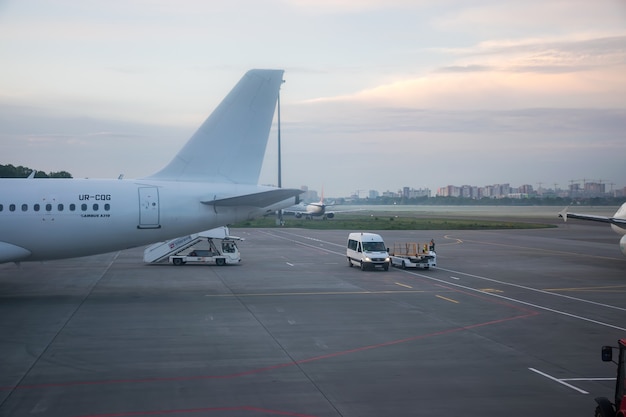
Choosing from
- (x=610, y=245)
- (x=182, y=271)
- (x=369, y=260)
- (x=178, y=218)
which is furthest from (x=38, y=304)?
(x=610, y=245)

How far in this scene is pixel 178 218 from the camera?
98.6 feet

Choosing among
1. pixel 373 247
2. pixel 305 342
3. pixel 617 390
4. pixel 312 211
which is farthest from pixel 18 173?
pixel 312 211

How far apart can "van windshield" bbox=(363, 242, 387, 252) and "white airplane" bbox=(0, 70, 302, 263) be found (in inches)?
543

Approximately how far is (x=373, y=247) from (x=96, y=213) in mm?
21239

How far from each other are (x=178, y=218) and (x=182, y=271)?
540 inches

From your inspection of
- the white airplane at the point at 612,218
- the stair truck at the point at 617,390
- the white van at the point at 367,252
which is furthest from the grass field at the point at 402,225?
the stair truck at the point at 617,390

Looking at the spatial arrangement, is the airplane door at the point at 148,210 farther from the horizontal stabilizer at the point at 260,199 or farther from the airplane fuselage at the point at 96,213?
the horizontal stabilizer at the point at 260,199

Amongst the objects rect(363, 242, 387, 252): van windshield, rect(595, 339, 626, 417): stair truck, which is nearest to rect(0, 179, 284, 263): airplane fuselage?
rect(363, 242, 387, 252): van windshield

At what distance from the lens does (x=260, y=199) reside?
30062 millimetres

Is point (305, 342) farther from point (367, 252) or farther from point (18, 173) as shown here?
point (18, 173)

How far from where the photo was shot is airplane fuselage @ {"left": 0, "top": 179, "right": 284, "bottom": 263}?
95.3 ft

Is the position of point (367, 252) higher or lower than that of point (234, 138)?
lower

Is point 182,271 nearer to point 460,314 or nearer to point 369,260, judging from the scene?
point 369,260

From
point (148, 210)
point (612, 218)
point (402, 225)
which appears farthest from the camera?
point (402, 225)
